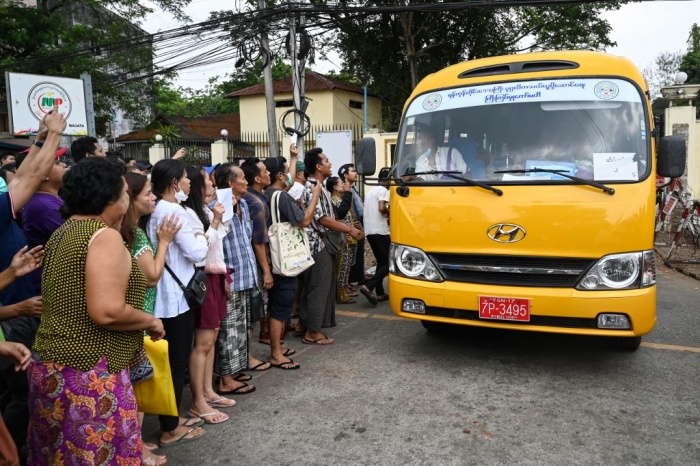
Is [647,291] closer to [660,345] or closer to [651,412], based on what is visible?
[651,412]

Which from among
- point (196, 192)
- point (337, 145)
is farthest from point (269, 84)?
point (196, 192)

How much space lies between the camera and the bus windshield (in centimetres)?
407

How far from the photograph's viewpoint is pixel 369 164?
500cm

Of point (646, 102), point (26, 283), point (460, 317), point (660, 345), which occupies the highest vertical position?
point (646, 102)

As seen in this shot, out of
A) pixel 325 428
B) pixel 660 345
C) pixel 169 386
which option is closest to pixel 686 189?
pixel 660 345

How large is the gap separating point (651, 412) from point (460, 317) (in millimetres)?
1371

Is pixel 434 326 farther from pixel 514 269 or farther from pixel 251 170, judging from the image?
pixel 251 170

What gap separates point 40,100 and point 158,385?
12.5m

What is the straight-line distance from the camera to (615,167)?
157 inches

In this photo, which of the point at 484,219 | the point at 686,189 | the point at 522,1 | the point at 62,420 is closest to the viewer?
the point at 62,420

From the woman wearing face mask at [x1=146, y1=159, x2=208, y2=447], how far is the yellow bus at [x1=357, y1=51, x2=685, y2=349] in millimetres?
1790

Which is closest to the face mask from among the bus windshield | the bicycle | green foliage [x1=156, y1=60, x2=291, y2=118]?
the bus windshield

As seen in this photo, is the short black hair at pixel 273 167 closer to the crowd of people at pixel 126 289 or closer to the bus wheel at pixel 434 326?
the crowd of people at pixel 126 289

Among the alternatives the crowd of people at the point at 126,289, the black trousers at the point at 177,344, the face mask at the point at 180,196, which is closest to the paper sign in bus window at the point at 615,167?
the crowd of people at the point at 126,289
